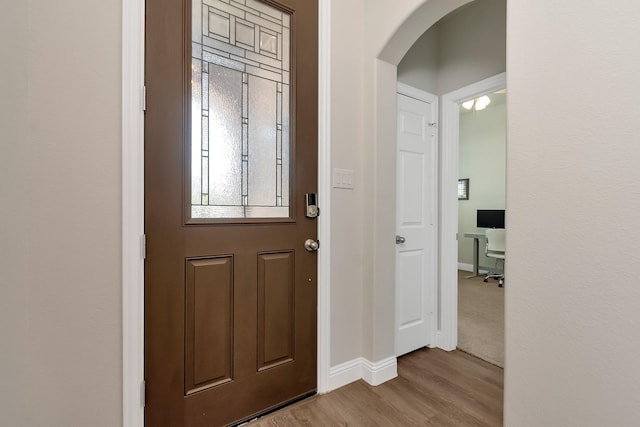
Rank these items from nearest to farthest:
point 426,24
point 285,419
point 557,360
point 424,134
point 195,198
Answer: point 557,360
point 195,198
point 285,419
point 426,24
point 424,134

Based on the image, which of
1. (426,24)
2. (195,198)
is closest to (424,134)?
(426,24)

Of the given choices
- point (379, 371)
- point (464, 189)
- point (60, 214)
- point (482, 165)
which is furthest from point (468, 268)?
point (60, 214)

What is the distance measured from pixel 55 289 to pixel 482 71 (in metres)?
→ 2.86

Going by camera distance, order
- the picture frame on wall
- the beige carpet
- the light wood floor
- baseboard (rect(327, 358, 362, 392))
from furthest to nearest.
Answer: the picture frame on wall, the beige carpet, baseboard (rect(327, 358, 362, 392)), the light wood floor

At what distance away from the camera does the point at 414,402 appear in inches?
67.7

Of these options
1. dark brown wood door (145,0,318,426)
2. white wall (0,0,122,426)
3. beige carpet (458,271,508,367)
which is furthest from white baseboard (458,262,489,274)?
white wall (0,0,122,426)

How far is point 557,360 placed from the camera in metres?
1.07

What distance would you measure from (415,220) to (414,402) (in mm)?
1263

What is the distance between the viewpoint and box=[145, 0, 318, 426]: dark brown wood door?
4.30 ft

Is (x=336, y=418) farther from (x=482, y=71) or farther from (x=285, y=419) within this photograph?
(x=482, y=71)

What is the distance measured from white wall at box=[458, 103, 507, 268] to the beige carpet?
4.22 ft

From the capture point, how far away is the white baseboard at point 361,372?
185 cm

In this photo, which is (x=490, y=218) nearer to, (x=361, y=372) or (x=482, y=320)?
(x=482, y=320)

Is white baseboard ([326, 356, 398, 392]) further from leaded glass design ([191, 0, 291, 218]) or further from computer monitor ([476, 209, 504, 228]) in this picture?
computer monitor ([476, 209, 504, 228])
